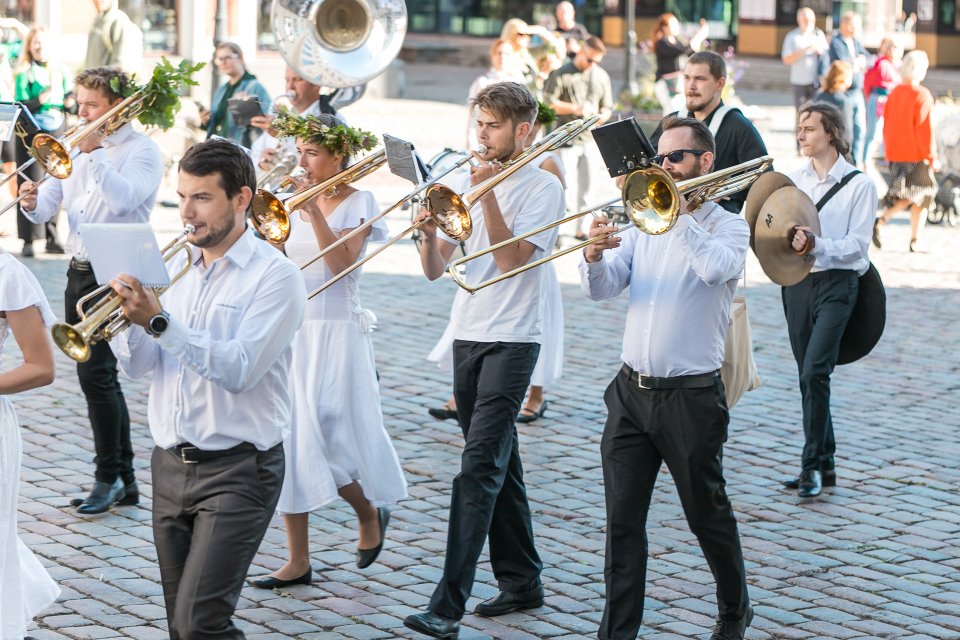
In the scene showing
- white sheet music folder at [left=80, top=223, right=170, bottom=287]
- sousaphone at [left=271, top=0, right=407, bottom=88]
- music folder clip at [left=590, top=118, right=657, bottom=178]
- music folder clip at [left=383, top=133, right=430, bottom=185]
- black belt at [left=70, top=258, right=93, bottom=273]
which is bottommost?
black belt at [left=70, top=258, right=93, bottom=273]

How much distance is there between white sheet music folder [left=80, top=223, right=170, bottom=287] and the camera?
408cm

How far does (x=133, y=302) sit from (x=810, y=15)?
66.4 feet

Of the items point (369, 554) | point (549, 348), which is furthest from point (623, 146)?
point (549, 348)

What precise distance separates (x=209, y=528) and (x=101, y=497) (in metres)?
3.05

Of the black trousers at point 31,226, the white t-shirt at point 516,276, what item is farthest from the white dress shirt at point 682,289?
the black trousers at point 31,226

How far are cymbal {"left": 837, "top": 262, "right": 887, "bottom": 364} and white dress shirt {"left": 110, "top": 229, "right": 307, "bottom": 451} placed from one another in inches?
162

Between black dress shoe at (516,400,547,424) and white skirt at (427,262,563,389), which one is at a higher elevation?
white skirt at (427,262,563,389)

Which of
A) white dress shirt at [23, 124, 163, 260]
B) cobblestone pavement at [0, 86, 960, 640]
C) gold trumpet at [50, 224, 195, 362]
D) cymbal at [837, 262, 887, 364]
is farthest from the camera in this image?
cymbal at [837, 262, 887, 364]

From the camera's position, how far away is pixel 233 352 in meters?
4.32

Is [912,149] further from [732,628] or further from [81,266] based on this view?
[732,628]

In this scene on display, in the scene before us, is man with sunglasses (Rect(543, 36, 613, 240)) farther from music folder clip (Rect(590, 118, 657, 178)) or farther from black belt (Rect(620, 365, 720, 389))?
music folder clip (Rect(590, 118, 657, 178))

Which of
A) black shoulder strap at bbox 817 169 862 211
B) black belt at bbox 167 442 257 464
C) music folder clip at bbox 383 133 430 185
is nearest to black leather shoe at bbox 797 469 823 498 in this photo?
black shoulder strap at bbox 817 169 862 211

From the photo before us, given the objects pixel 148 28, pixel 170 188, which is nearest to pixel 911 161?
pixel 170 188

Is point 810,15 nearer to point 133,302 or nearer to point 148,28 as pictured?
point 148,28
